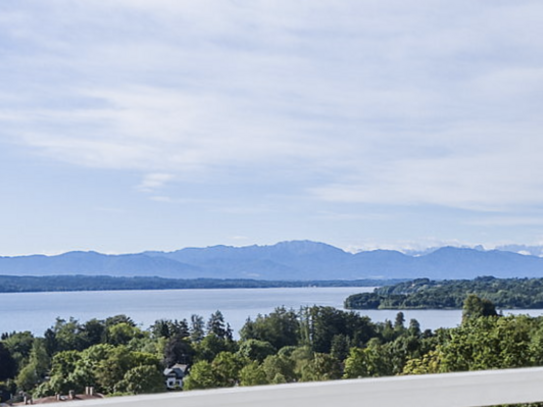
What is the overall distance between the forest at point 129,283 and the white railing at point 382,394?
169cm

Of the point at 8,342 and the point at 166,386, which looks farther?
the point at 8,342

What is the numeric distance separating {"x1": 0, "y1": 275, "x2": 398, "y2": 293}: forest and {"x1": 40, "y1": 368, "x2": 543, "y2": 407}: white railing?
1.69 m

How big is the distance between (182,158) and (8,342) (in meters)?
1.06

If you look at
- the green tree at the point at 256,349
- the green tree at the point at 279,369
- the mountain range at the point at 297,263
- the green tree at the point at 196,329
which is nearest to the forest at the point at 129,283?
the mountain range at the point at 297,263

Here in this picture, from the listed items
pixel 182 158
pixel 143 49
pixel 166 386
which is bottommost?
pixel 166 386

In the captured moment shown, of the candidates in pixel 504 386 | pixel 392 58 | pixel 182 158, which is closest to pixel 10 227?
pixel 182 158

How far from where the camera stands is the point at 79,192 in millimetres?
2715

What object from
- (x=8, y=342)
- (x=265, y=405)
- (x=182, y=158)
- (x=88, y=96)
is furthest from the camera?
(x=182, y=158)

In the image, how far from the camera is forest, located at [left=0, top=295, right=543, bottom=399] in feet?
6.54

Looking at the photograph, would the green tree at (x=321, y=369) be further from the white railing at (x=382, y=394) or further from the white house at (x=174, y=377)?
the white railing at (x=382, y=394)

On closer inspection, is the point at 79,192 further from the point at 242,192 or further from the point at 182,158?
the point at 242,192

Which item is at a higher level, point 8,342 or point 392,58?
point 392,58

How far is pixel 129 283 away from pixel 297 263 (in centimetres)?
79

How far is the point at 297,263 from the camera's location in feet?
10.6
